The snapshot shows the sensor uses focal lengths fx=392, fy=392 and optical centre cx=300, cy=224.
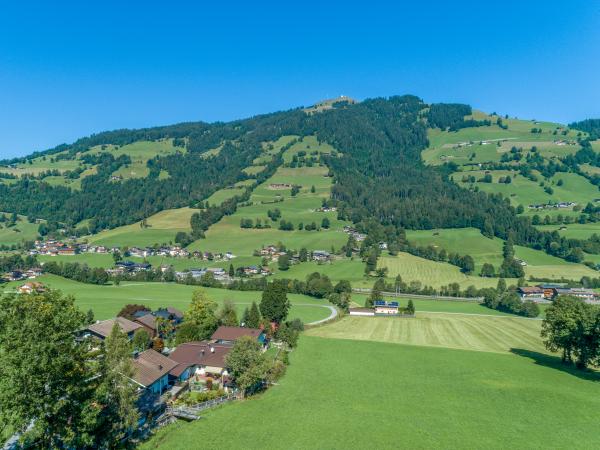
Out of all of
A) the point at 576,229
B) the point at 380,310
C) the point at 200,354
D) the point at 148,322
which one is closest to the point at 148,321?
the point at 148,322

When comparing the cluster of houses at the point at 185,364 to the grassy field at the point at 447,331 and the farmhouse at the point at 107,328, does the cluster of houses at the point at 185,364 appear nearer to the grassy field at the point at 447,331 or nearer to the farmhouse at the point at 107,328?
the farmhouse at the point at 107,328

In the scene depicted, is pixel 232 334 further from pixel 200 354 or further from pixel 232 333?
Answer: pixel 200 354

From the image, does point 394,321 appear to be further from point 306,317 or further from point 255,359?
point 255,359

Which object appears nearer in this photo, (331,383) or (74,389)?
(74,389)

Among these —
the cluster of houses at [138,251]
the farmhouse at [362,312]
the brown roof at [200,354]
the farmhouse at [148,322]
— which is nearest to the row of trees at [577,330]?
the farmhouse at [362,312]

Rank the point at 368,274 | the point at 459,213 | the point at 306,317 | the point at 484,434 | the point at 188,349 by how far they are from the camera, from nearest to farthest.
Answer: the point at 484,434 < the point at 188,349 < the point at 306,317 < the point at 368,274 < the point at 459,213

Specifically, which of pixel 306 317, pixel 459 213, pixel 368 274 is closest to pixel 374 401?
pixel 306 317
